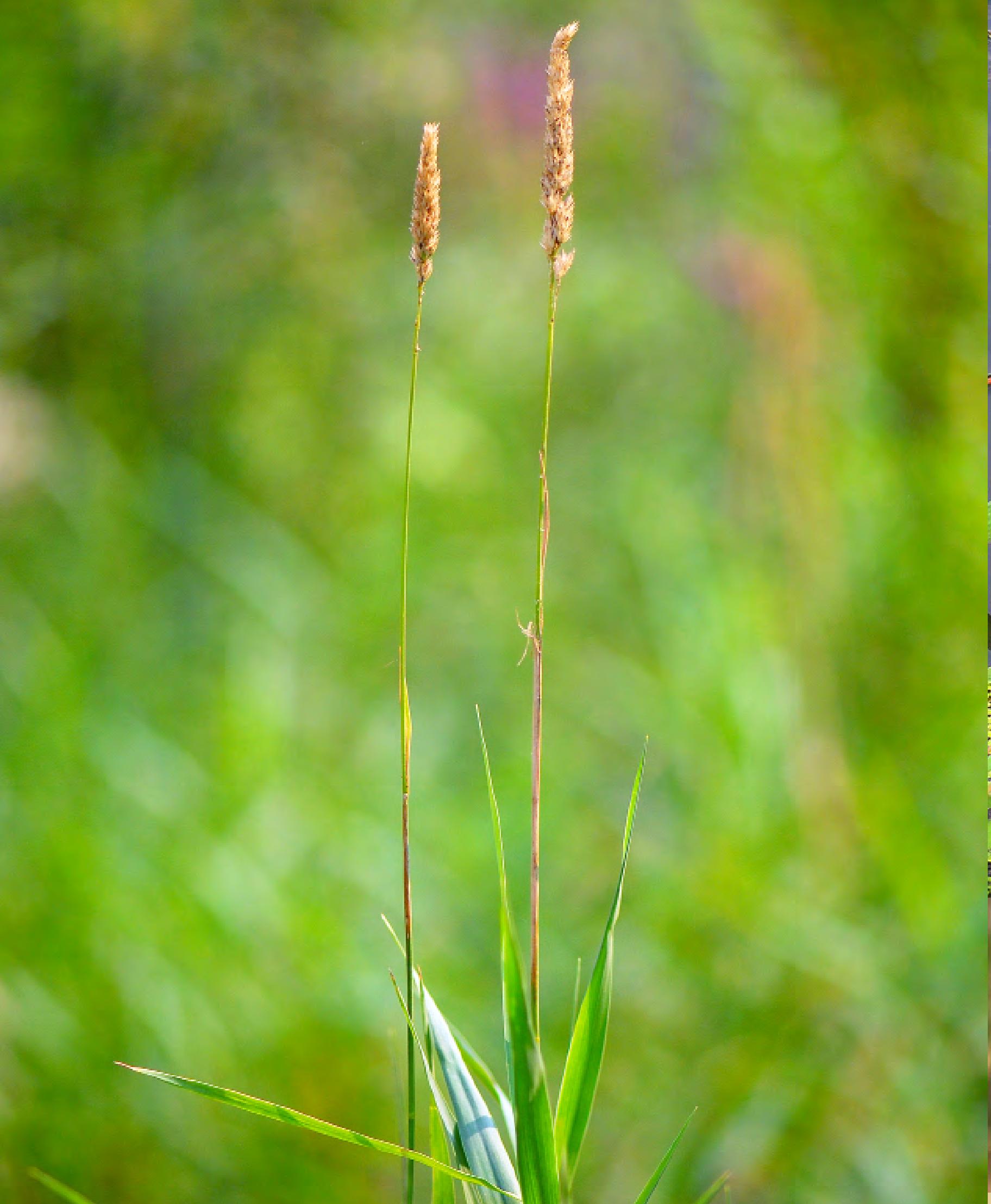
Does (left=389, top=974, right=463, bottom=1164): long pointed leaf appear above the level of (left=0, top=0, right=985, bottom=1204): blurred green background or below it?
below

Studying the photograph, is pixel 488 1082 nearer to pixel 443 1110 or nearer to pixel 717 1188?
pixel 443 1110

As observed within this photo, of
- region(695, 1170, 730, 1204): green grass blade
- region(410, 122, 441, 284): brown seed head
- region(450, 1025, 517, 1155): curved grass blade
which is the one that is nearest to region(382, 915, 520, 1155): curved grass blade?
region(450, 1025, 517, 1155): curved grass blade

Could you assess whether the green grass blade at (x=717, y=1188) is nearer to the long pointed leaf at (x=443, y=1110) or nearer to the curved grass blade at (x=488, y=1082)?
the curved grass blade at (x=488, y=1082)

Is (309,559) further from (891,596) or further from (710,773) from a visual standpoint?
(891,596)

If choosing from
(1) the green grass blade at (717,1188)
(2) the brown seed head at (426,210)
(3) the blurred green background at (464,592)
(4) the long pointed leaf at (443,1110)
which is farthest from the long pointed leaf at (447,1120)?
(2) the brown seed head at (426,210)

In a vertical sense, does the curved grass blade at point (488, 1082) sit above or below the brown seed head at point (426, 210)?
below

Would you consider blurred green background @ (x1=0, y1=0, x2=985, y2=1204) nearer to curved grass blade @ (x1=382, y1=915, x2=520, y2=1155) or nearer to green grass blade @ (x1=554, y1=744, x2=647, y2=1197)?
curved grass blade @ (x1=382, y1=915, x2=520, y2=1155)
